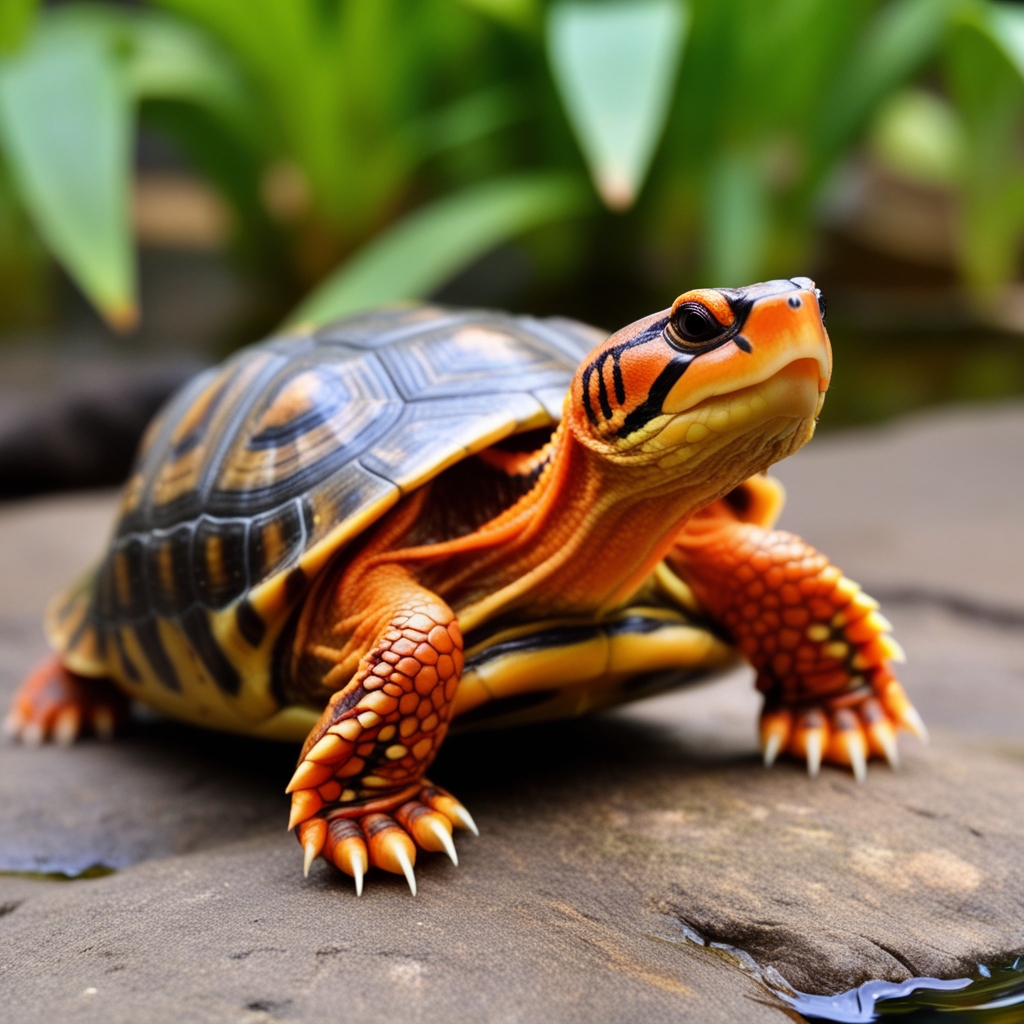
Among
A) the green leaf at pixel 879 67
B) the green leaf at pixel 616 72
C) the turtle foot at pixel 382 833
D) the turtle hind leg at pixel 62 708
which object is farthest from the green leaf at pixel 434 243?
the turtle foot at pixel 382 833

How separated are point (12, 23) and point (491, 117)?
221cm

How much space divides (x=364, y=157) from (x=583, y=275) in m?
1.31

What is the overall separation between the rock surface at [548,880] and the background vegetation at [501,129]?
2.65 meters

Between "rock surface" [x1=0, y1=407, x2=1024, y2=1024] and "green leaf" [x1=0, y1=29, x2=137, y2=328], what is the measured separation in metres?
1.91

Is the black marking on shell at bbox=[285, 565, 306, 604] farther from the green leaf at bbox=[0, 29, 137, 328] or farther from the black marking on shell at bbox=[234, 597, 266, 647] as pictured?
the green leaf at bbox=[0, 29, 137, 328]

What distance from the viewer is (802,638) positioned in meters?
2.07

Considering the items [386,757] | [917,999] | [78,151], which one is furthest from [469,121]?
[917,999]

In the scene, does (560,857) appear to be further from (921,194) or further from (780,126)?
(921,194)

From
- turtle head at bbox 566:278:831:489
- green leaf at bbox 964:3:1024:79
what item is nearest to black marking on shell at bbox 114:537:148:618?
turtle head at bbox 566:278:831:489

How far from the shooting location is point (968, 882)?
65.7 inches

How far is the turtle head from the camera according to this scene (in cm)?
147

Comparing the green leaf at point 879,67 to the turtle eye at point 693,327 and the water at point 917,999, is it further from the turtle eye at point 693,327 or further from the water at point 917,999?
the water at point 917,999

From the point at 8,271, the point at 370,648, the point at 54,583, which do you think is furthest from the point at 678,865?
the point at 8,271

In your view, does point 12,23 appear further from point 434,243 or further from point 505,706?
point 505,706
